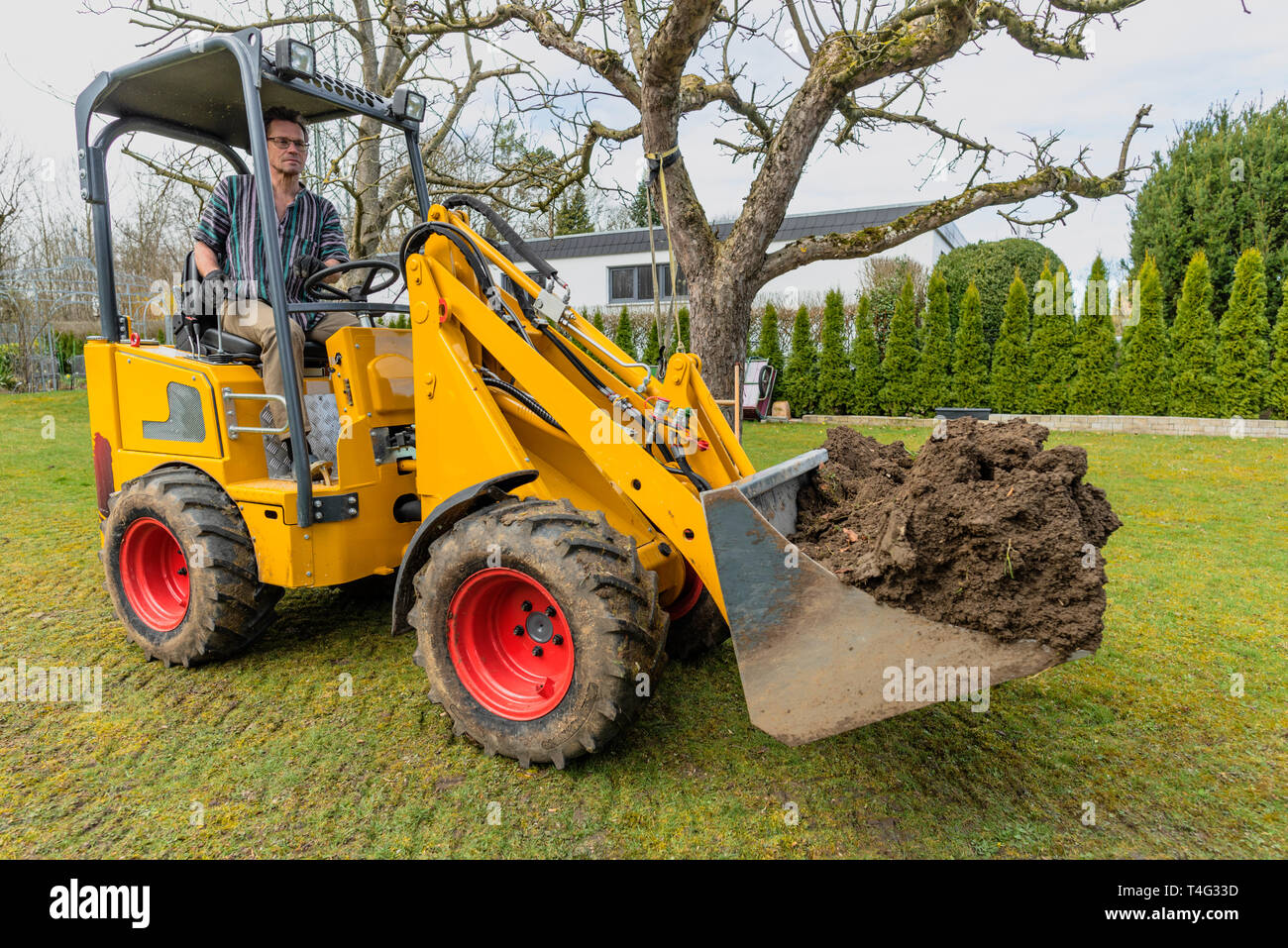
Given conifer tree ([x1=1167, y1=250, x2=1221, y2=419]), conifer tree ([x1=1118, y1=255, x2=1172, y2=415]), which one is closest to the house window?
conifer tree ([x1=1118, y1=255, x2=1172, y2=415])

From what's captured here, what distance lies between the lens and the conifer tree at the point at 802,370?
16984 mm

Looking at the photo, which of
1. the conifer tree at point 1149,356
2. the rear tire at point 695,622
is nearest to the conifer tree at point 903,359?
the conifer tree at point 1149,356

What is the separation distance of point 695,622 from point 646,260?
27.2 m

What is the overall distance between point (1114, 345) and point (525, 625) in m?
14.2

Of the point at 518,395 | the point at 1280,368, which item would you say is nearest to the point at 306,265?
the point at 518,395

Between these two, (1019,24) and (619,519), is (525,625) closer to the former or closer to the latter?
(619,519)

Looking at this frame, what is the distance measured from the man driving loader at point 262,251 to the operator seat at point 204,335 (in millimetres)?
53

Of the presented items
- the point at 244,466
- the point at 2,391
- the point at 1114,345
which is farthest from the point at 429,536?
the point at 2,391

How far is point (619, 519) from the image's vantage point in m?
3.67

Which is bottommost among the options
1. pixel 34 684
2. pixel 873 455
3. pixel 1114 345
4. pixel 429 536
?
pixel 34 684

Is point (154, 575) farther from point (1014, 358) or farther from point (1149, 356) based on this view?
point (1149, 356)

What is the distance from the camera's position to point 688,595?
13.2 ft

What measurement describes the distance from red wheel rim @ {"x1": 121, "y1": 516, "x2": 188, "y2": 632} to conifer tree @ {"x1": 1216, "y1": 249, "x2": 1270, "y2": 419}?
49.3 ft

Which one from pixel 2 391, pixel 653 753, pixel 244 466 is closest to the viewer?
pixel 653 753
